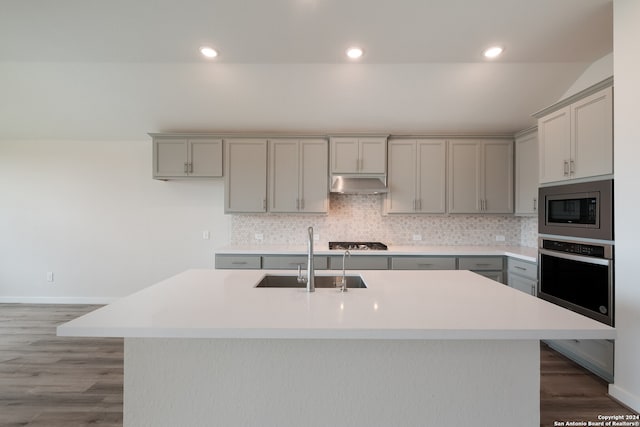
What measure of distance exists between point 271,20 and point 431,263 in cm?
295

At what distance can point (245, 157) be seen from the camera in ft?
12.4

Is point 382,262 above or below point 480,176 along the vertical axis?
below

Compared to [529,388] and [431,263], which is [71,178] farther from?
[529,388]

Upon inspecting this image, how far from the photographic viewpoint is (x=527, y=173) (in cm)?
353

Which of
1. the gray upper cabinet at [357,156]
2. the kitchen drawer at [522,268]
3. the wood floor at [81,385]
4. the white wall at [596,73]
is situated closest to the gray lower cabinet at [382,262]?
the kitchen drawer at [522,268]

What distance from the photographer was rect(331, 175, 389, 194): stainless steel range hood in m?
3.64

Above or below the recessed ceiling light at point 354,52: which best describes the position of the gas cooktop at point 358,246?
below

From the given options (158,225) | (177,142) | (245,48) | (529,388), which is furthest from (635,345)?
(158,225)

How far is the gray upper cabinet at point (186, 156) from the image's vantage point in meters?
3.79

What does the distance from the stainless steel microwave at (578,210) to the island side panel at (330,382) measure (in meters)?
1.45

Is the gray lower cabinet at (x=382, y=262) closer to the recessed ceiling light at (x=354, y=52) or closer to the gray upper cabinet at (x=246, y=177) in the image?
the gray upper cabinet at (x=246, y=177)

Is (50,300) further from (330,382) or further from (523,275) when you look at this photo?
(523,275)

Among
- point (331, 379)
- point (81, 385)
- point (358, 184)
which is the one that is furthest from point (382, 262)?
point (81, 385)

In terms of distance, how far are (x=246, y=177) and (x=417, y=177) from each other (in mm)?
2200
